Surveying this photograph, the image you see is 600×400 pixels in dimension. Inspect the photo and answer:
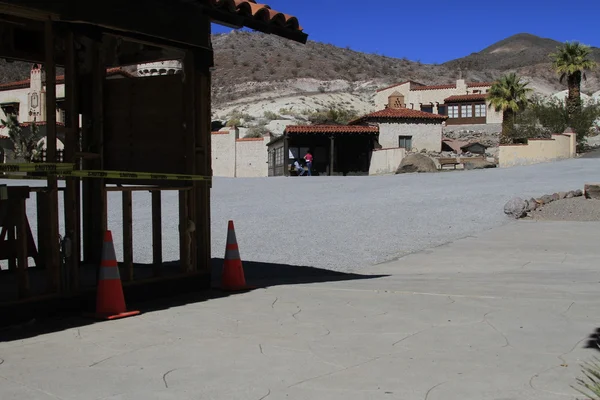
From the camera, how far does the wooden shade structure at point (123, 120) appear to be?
6.31 meters

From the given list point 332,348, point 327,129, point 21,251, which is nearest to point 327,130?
point 327,129

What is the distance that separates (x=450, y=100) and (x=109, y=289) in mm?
62063

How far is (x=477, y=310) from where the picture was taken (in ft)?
22.2

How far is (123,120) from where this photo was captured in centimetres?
833

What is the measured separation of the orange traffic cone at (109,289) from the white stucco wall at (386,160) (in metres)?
35.0

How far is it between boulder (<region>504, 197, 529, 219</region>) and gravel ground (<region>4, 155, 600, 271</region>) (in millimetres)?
217

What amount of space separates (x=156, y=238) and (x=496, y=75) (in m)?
101

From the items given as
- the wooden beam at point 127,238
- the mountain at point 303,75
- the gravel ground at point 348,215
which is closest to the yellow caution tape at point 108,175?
the wooden beam at point 127,238

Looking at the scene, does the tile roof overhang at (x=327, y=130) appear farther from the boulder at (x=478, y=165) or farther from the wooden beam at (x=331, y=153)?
the boulder at (x=478, y=165)

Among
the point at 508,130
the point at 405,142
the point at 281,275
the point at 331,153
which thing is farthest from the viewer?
the point at 508,130

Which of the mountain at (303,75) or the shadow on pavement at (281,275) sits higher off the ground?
the mountain at (303,75)

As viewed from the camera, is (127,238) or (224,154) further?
(224,154)

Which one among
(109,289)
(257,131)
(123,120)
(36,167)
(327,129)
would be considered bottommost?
(109,289)

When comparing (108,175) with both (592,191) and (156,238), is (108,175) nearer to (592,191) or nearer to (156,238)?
(156,238)
